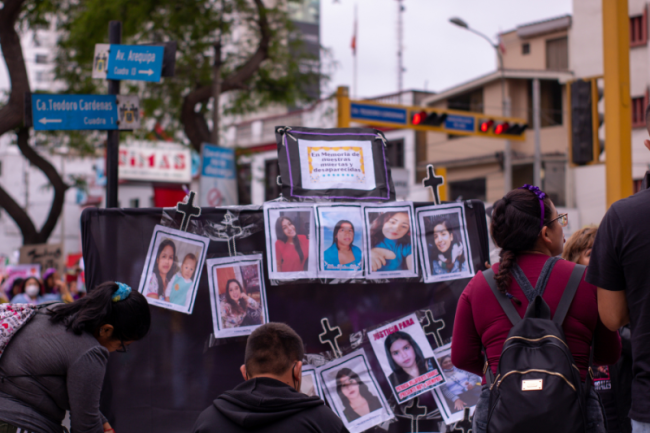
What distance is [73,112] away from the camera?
4.70 meters

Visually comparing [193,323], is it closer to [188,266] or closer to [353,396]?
[188,266]

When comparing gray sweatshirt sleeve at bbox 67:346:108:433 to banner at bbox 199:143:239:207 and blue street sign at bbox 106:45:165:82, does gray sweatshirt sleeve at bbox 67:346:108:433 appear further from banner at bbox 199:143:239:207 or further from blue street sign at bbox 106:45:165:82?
banner at bbox 199:143:239:207

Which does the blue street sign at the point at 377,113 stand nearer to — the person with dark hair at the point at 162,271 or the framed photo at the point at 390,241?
the framed photo at the point at 390,241

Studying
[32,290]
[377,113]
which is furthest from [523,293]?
[377,113]

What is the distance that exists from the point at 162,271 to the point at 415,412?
162 cm

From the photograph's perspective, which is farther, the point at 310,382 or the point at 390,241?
the point at 390,241

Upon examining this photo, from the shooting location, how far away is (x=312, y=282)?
3.57m

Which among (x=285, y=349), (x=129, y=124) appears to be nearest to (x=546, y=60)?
(x=129, y=124)

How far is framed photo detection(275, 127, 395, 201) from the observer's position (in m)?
3.74

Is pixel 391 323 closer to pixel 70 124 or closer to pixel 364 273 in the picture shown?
pixel 364 273

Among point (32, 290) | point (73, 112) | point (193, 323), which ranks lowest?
point (32, 290)

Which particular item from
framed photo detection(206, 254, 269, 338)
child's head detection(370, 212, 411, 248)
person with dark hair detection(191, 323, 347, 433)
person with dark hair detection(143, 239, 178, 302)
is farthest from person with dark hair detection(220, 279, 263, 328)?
person with dark hair detection(191, 323, 347, 433)

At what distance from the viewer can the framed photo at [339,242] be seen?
141 inches

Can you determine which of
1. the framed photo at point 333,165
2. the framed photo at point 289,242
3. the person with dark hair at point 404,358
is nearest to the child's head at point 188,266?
the framed photo at point 289,242
